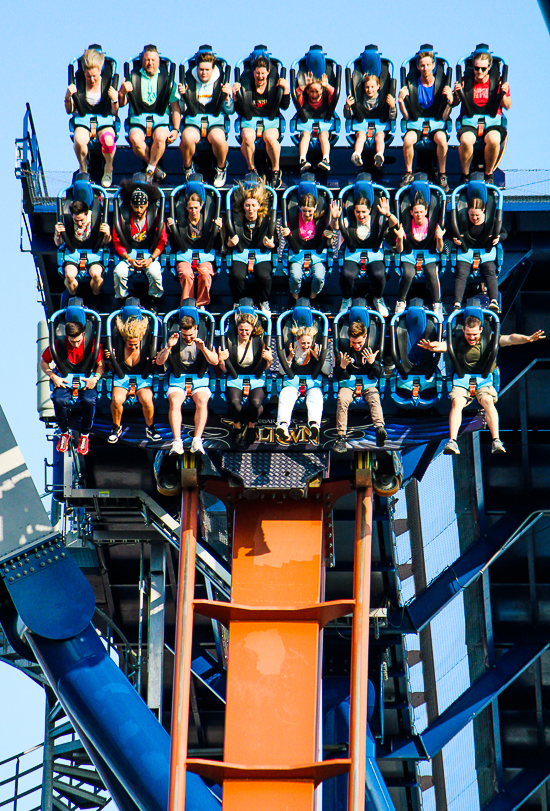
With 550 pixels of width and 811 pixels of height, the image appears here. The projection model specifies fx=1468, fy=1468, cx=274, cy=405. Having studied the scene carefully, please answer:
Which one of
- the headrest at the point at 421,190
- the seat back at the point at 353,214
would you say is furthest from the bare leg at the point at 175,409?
the headrest at the point at 421,190

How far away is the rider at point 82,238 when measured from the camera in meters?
19.5

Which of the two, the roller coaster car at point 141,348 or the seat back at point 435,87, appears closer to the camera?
the roller coaster car at point 141,348

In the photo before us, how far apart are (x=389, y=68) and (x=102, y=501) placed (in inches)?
310

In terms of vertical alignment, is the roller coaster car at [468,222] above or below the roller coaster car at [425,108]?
below

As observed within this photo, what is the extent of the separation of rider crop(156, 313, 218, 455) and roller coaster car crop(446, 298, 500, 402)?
3015 mm

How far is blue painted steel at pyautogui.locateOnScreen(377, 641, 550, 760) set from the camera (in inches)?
1029

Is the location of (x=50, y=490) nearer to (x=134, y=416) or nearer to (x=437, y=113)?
(x=134, y=416)

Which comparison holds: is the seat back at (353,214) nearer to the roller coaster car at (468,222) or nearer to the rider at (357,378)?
the roller coaster car at (468,222)

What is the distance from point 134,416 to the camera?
63.7 ft

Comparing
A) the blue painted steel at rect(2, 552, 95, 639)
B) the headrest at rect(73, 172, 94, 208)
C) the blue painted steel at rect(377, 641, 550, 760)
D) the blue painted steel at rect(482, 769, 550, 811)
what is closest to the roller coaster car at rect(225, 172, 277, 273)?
the headrest at rect(73, 172, 94, 208)

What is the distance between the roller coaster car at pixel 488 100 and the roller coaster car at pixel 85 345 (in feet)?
20.3

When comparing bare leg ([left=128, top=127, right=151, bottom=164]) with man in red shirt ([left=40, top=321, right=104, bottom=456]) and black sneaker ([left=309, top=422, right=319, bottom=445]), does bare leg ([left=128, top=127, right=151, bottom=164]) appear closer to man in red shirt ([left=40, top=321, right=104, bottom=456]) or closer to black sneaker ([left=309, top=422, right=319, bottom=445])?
man in red shirt ([left=40, top=321, right=104, bottom=456])

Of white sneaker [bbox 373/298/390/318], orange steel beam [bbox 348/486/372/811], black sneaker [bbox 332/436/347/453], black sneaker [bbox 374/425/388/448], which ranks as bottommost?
orange steel beam [bbox 348/486/372/811]

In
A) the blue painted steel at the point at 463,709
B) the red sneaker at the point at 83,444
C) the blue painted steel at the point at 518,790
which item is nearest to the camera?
the red sneaker at the point at 83,444
